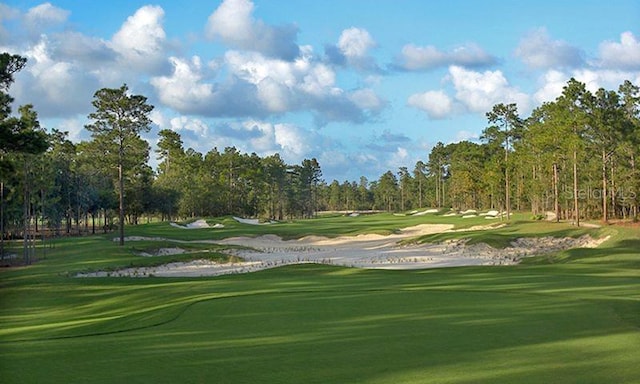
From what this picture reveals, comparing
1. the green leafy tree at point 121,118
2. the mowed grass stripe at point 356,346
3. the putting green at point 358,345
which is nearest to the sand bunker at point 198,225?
the green leafy tree at point 121,118

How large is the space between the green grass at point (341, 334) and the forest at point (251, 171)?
12.6 metres

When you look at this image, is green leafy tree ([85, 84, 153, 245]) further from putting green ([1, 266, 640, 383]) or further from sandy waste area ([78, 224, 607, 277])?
putting green ([1, 266, 640, 383])

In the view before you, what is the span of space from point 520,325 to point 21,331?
1117cm

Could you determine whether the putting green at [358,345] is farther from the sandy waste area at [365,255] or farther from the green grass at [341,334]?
the sandy waste area at [365,255]

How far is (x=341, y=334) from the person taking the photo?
1088 cm

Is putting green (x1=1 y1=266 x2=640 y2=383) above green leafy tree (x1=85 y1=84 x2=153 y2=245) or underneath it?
underneath

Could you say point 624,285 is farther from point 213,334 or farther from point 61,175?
point 61,175

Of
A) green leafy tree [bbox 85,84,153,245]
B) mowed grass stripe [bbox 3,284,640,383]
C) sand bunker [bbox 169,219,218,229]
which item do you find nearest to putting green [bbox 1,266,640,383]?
mowed grass stripe [bbox 3,284,640,383]

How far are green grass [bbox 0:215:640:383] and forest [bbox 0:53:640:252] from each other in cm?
1263

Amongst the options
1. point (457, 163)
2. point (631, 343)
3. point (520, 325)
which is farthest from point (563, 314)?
point (457, 163)

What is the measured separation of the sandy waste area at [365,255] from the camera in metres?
34.2

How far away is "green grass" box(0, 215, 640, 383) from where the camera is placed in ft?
26.6

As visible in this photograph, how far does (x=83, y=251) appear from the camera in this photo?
41.1 m

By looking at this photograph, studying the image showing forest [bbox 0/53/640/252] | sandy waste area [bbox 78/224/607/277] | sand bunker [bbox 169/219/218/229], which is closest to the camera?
sandy waste area [bbox 78/224/607/277]
